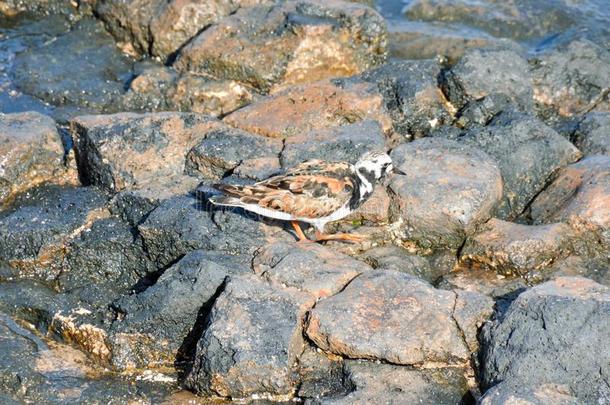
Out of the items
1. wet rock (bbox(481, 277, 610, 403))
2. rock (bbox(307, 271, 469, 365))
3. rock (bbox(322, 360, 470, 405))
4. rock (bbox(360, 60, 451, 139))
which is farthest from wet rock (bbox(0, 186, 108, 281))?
wet rock (bbox(481, 277, 610, 403))

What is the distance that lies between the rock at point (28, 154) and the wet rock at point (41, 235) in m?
0.57

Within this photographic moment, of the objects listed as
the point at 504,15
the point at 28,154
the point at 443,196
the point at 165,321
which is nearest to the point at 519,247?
the point at 443,196

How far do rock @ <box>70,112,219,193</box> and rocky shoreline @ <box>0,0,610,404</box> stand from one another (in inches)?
0.9

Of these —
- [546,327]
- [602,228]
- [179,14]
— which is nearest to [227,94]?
[179,14]

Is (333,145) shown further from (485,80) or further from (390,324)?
(485,80)

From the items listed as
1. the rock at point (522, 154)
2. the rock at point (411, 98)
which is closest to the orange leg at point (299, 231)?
the rock at point (522, 154)

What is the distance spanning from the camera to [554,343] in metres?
6.04

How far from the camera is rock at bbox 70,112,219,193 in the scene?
8.33 meters

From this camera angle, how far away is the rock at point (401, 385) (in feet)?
19.8

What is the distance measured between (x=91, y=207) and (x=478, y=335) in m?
3.76

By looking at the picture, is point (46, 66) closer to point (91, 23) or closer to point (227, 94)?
point (91, 23)

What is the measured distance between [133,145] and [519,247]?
3.80 meters

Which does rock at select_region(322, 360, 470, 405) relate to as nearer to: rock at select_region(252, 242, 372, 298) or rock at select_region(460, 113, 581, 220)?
rock at select_region(252, 242, 372, 298)

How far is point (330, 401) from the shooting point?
6.02 metres
